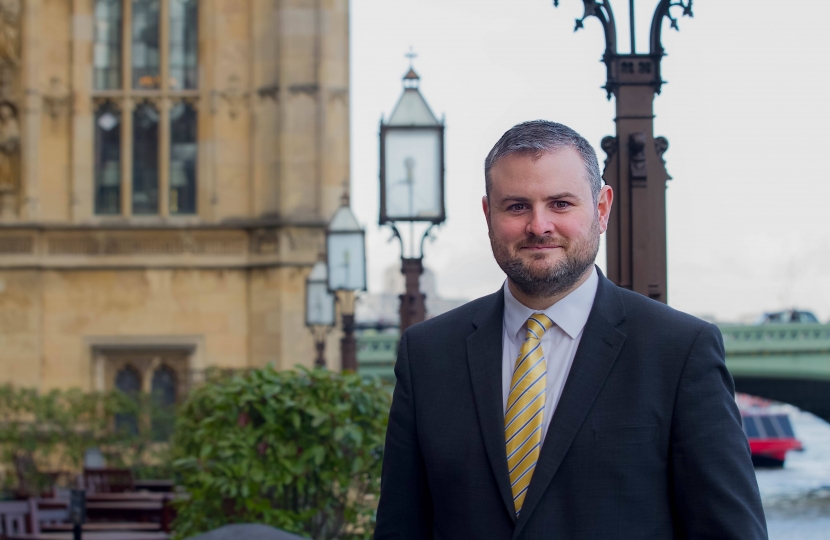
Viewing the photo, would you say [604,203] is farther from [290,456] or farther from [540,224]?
[290,456]

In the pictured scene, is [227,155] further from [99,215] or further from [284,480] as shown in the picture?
[284,480]

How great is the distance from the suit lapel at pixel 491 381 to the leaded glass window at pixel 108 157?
67.6 feet

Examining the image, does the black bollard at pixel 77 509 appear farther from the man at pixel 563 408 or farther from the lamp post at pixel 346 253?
the man at pixel 563 408

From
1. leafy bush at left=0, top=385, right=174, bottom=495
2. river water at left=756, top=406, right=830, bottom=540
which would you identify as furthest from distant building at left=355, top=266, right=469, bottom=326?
river water at left=756, top=406, right=830, bottom=540

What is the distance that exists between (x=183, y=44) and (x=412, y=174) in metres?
15.9

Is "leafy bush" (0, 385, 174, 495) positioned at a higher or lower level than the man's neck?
lower

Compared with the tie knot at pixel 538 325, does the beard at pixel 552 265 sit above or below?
above

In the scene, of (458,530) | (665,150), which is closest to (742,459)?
(458,530)

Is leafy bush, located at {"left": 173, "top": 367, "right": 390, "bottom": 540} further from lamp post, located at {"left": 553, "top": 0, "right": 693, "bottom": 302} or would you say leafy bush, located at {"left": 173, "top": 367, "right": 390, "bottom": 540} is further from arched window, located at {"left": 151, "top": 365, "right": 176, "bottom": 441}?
arched window, located at {"left": 151, "top": 365, "right": 176, "bottom": 441}

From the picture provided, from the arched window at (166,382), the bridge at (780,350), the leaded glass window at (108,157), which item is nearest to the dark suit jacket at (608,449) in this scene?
the arched window at (166,382)

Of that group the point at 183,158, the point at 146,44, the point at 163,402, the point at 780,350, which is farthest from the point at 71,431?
the point at 780,350

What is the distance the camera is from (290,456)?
595 cm

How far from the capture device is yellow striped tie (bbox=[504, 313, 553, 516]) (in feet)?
7.95

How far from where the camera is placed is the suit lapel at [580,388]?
2357mm
